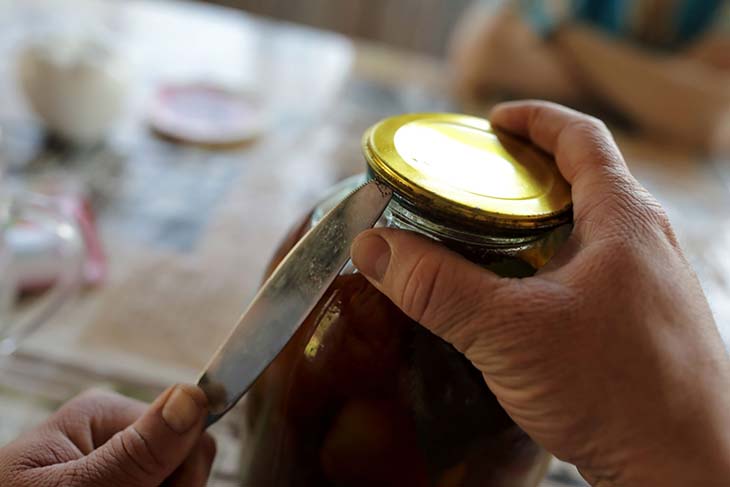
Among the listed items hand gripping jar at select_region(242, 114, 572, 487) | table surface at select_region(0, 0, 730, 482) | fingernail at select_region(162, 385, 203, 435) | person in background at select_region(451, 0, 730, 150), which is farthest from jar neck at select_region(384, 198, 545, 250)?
person in background at select_region(451, 0, 730, 150)

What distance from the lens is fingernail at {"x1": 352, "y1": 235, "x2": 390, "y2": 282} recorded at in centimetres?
29

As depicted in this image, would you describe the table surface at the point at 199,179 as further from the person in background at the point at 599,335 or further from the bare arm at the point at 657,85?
the person in background at the point at 599,335

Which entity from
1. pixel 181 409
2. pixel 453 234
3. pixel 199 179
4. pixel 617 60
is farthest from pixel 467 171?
pixel 617 60

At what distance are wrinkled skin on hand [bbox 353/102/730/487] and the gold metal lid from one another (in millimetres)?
17

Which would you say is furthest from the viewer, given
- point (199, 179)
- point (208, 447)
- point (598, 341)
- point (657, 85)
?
point (657, 85)

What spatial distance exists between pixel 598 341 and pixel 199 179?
0.61 m

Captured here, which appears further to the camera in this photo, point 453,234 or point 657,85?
point 657,85

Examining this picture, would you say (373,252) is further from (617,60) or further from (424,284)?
(617,60)

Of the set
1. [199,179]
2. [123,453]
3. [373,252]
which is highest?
[373,252]

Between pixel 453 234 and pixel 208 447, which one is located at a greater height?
pixel 453 234

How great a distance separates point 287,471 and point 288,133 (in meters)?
0.63

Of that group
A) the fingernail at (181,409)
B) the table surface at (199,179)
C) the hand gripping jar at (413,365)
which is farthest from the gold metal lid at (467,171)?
the table surface at (199,179)

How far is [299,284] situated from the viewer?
0.31m

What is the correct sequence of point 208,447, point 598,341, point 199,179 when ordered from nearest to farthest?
point 598,341
point 208,447
point 199,179
